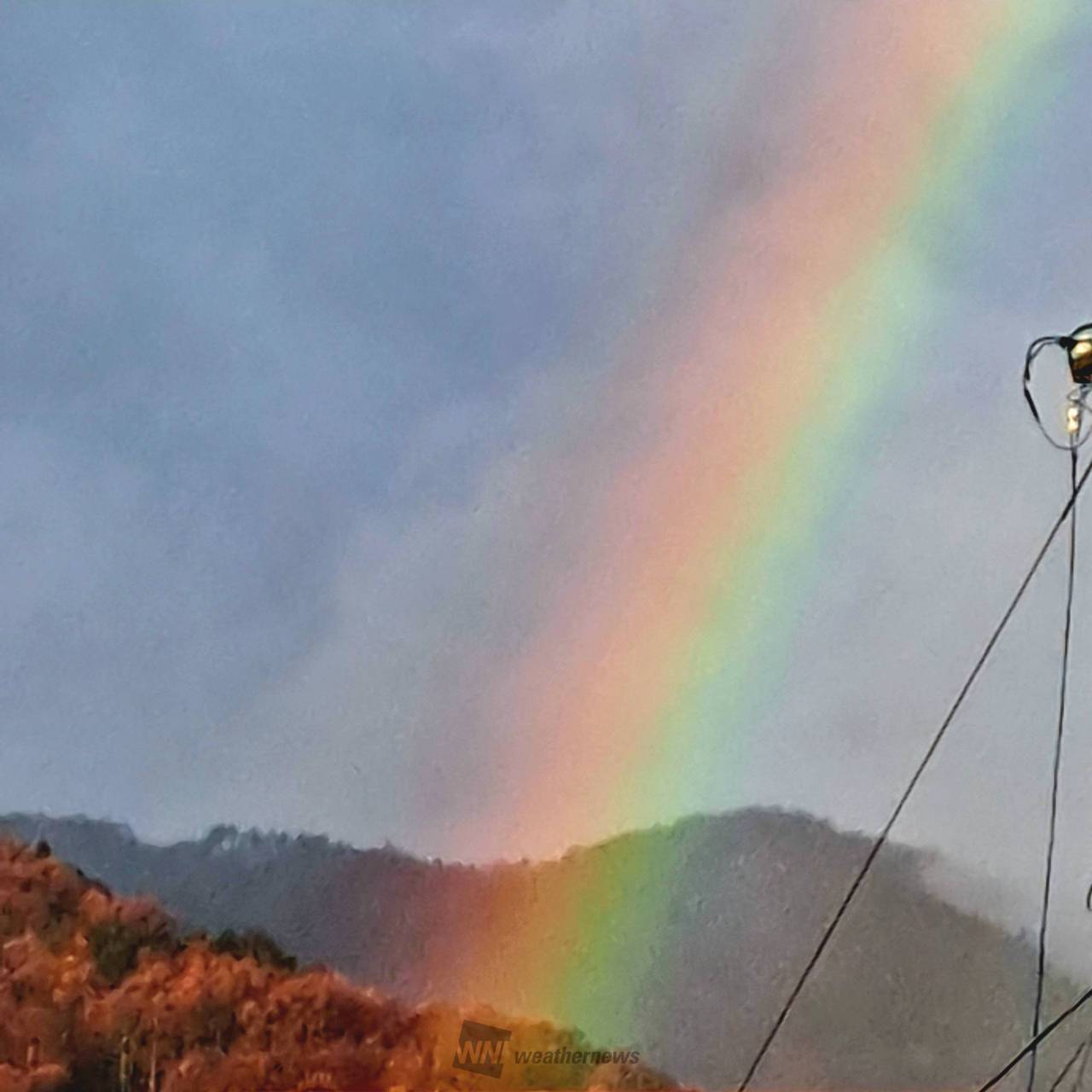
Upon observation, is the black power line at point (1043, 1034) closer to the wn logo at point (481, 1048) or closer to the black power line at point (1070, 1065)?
the black power line at point (1070, 1065)

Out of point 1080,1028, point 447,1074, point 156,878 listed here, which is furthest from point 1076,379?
point 156,878

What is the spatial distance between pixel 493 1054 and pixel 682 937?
1567 mm

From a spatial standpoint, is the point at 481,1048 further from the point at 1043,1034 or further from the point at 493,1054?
the point at 1043,1034

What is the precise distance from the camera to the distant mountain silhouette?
741 centimetres

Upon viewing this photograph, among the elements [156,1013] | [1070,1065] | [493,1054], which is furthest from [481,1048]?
[1070,1065]

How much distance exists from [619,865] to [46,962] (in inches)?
122

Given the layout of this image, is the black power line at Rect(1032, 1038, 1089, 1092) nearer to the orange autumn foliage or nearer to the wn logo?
the wn logo

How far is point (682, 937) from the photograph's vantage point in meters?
8.18

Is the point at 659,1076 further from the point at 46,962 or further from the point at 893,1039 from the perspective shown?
the point at 46,962

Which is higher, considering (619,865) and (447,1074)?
(619,865)

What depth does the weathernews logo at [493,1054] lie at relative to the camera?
22.6 feet

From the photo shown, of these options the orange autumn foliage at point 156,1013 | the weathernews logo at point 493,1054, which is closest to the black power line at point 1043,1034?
the weathernews logo at point 493,1054

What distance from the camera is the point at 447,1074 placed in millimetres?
6754

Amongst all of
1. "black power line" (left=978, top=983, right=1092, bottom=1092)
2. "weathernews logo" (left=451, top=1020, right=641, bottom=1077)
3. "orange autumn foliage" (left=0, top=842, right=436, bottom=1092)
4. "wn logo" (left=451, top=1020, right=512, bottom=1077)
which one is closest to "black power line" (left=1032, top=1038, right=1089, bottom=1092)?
"black power line" (left=978, top=983, right=1092, bottom=1092)
